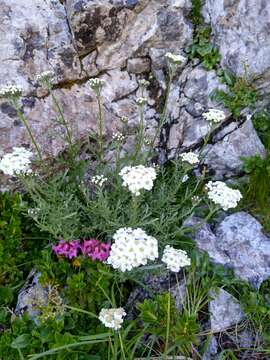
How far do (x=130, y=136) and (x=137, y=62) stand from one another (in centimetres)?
62

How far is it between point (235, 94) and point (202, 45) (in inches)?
19.8

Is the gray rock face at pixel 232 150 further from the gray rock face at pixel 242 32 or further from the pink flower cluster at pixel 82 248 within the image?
the pink flower cluster at pixel 82 248

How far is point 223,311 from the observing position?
10.8 feet

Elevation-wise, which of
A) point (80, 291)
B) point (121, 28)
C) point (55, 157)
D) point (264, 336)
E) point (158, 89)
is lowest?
point (264, 336)

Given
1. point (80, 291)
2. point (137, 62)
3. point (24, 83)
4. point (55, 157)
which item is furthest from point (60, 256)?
point (137, 62)

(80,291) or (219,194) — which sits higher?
(219,194)

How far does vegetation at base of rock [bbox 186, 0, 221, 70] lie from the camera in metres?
4.29

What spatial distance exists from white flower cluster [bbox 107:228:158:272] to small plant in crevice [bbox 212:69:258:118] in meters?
1.99

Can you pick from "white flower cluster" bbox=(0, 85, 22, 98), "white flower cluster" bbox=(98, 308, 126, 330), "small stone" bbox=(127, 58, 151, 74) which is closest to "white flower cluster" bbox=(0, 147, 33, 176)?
"white flower cluster" bbox=(0, 85, 22, 98)

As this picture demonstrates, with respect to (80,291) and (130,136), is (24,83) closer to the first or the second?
(130,136)

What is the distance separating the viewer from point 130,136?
421 centimetres

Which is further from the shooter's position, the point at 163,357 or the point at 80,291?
the point at 80,291

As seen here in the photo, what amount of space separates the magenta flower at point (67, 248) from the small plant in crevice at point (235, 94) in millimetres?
1798

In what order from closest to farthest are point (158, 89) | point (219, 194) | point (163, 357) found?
1. point (163, 357)
2. point (219, 194)
3. point (158, 89)
